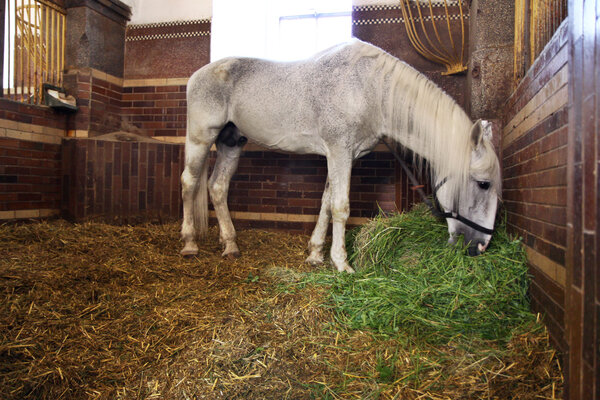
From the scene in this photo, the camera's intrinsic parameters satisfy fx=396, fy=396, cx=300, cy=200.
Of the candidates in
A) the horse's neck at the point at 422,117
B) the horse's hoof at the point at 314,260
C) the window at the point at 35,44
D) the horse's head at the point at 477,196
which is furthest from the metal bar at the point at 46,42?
the horse's head at the point at 477,196

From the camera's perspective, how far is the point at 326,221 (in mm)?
3693

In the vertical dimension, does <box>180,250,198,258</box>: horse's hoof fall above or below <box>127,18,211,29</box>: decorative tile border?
below

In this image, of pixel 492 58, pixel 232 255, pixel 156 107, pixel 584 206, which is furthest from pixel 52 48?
pixel 584 206

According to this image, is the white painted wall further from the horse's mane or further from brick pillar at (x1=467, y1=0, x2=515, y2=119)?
brick pillar at (x1=467, y1=0, x2=515, y2=119)

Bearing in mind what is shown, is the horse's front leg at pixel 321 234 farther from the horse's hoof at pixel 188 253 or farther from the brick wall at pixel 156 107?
the brick wall at pixel 156 107

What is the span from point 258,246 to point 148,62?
3.38 m

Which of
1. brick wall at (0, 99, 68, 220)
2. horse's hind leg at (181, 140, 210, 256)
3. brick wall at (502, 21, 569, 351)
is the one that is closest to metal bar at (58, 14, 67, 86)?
brick wall at (0, 99, 68, 220)

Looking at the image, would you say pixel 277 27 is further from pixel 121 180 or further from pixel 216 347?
pixel 216 347

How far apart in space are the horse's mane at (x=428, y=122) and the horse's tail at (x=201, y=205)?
1.92 meters

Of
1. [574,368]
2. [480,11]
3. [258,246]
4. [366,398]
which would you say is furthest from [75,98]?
[574,368]

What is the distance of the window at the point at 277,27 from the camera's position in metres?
5.16

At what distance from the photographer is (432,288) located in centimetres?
254

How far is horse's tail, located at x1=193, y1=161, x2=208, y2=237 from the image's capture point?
4.08m

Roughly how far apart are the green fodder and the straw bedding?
0.31 feet
